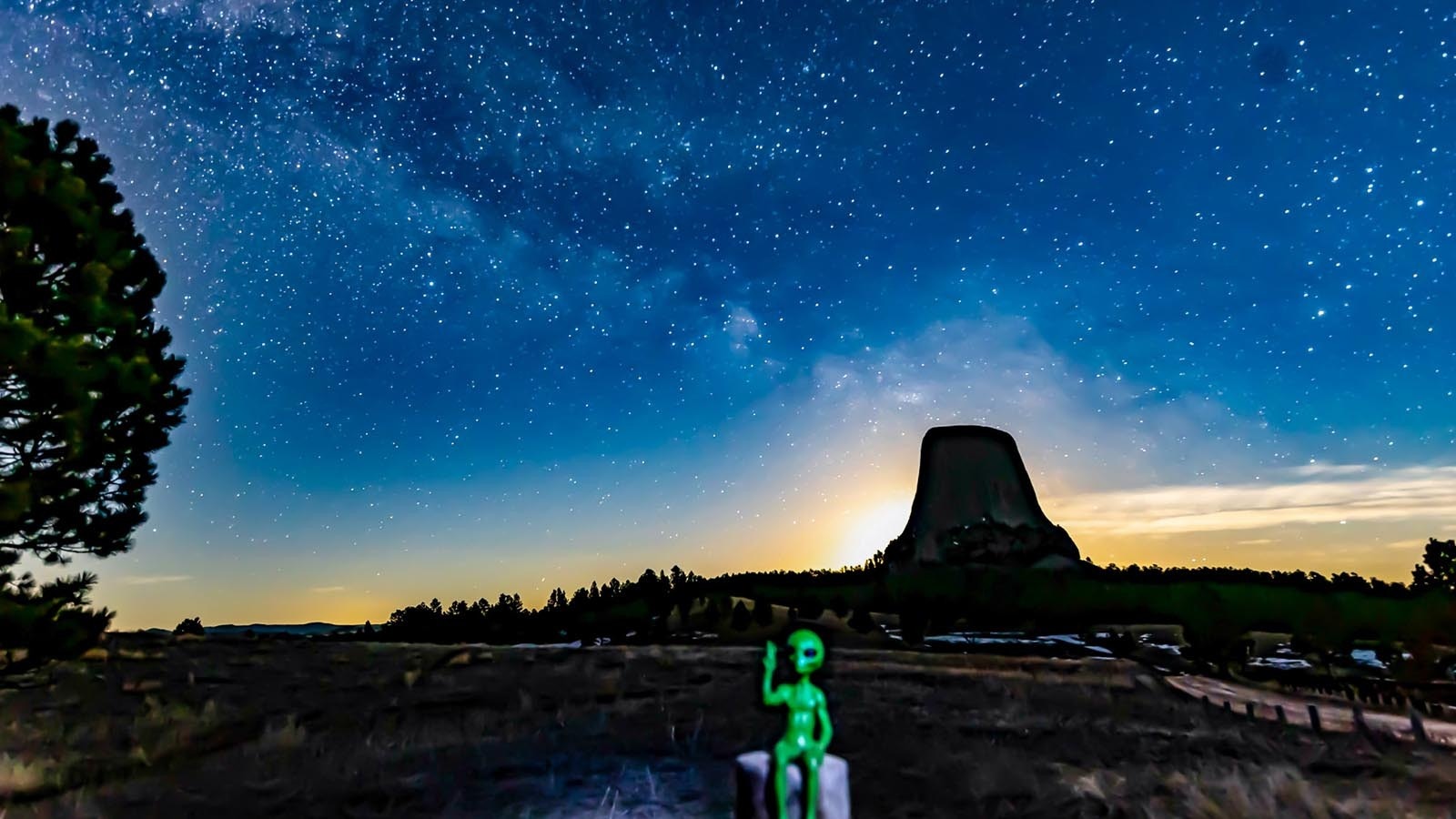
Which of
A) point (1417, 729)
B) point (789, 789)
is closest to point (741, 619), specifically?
point (1417, 729)

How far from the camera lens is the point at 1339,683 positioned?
17281mm

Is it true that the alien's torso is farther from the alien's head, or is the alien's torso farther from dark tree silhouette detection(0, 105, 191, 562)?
dark tree silhouette detection(0, 105, 191, 562)

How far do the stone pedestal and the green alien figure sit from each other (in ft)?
0.14

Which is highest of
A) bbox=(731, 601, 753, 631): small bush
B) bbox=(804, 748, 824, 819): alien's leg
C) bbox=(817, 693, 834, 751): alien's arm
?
bbox=(731, 601, 753, 631): small bush

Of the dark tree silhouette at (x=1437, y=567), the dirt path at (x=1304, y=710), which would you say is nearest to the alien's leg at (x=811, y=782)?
the dirt path at (x=1304, y=710)

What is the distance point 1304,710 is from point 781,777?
45.5ft

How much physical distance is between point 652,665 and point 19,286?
1249 cm

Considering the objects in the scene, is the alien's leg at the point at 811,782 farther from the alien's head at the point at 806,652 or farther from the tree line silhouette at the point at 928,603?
the tree line silhouette at the point at 928,603

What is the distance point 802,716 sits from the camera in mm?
4367

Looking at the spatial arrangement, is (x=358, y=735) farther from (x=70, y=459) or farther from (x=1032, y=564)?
(x=1032, y=564)

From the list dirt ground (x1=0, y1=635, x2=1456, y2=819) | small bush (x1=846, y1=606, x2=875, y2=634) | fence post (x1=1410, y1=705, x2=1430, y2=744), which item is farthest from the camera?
small bush (x1=846, y1=606, x2=875, y2=634)

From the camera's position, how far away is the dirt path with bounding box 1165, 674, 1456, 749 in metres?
11.8

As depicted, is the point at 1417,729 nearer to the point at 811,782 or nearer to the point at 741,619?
the point at 811,782

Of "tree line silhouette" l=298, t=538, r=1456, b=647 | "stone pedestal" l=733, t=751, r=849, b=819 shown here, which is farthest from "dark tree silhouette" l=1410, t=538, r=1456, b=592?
"stone pedestal" l=733, t=751, r=849, b=819
